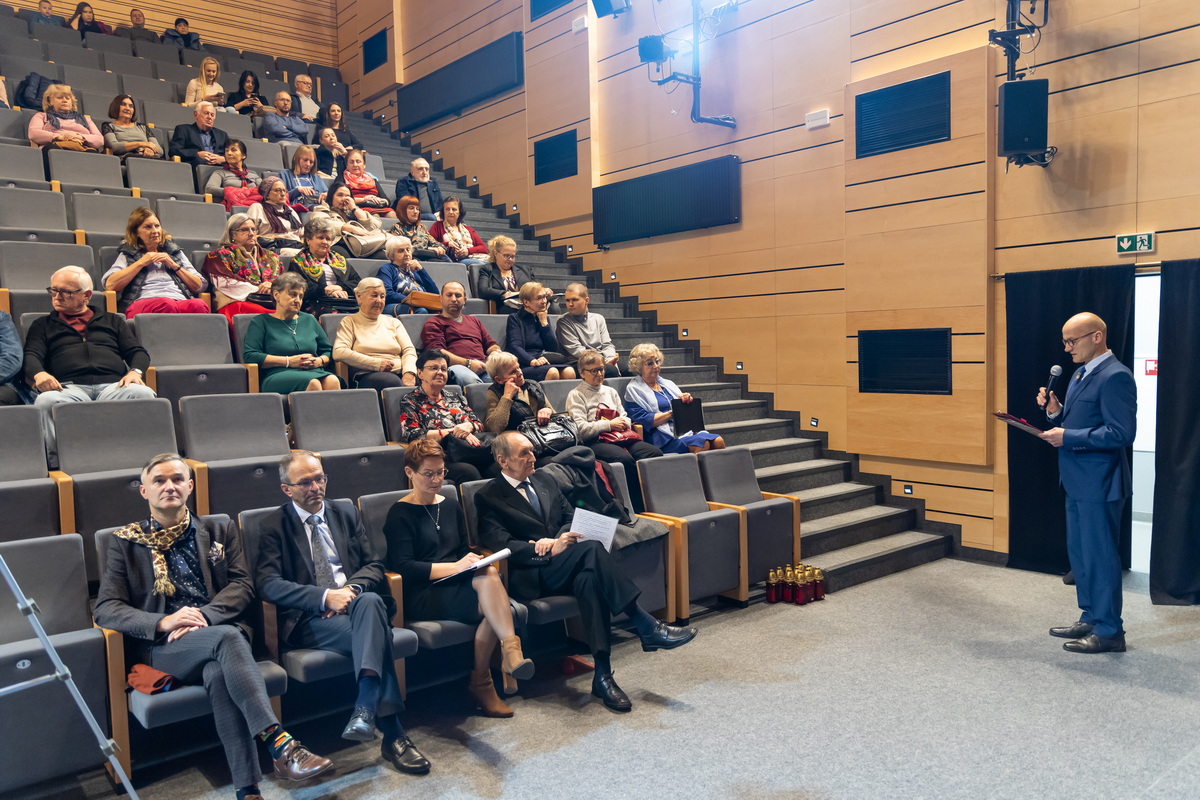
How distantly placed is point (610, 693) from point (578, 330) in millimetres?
2357

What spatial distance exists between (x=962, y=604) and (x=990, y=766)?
5.10 feet

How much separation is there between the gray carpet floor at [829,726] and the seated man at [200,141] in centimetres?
392

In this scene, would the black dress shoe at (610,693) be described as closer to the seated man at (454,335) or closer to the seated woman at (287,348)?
the seated woman at (287,348)

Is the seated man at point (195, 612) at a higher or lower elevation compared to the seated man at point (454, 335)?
lower

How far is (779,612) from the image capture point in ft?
11.7

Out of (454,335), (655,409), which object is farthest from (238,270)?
(655,409)

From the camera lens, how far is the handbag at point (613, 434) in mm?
3799

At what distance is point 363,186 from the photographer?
18.4 ft

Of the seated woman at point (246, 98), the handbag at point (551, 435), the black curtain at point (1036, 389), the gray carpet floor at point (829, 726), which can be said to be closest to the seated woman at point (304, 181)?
the seated woman at point (246, 98)

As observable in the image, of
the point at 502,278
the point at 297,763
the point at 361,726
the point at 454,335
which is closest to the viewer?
the point at 297,763

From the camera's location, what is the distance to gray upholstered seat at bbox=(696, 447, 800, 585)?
3.68m

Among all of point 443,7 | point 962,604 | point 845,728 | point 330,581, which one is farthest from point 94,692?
point 443,7

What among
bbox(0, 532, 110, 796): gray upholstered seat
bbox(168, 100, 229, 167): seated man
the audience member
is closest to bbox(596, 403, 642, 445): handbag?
bbox(0, 532, 110, 796): gray upholstered seat

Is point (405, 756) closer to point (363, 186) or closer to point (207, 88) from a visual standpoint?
point (363, 186)
